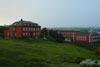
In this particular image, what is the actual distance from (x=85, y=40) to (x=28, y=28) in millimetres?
26561

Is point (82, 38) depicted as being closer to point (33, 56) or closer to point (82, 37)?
point (82, 37)

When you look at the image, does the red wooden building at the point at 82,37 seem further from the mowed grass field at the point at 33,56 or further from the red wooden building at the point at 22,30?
the mowed grass field at the point at 33,56

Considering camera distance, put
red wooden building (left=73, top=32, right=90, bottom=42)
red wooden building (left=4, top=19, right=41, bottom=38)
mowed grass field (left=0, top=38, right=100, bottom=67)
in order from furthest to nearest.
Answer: red wooden building (left=73, top=32, right=90, bottom=42) → red wooden building (left=4, top=19, right=41, bottom=38) → mowed grass field (left=0, top=38, right=100, bottom=67)

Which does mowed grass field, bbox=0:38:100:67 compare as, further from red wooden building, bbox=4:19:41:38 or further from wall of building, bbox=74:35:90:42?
wall of building, bbox=74:35:90:42

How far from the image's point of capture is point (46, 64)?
17.3 m

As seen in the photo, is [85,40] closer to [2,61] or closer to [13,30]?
[13,30]

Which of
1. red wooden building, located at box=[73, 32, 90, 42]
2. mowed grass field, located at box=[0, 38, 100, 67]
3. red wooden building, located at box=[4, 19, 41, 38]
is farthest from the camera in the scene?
red wooden building, located at box=[73, 32, 90, 42]

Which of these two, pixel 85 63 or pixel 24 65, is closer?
pixel 24 65

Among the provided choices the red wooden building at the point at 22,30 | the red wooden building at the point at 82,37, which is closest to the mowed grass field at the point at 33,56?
the red wooden building at the point at 22,30

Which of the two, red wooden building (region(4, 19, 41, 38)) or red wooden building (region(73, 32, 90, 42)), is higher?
red wooden building (region(4, 19, 41, 38))

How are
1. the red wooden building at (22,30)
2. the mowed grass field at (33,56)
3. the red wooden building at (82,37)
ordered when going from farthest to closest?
1. the red wooden building at (82,37)
2. the red wooden building at (22,30)
3. the mowed grass field at (33,56)

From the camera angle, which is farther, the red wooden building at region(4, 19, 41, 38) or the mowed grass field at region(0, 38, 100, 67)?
the red wooden building at region(4, 19, 41, 38)

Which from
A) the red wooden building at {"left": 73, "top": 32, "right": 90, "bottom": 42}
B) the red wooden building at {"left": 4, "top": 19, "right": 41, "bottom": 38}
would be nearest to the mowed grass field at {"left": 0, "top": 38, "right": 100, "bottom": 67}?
the red wooden building at {"left": 4, "top": 19, "right": 41, "bottom": 38}

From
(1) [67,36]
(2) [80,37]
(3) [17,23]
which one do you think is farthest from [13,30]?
(1) [67,36]
